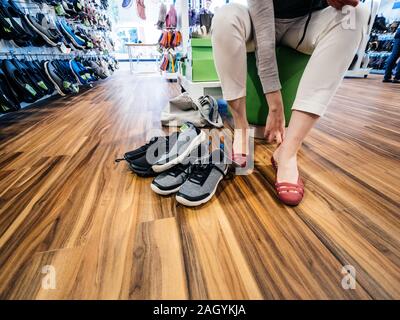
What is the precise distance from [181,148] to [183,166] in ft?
0.29

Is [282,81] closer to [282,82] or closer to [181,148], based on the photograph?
[282,82]

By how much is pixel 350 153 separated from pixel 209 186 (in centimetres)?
74

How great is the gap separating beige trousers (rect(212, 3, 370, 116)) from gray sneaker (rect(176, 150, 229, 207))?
29 centimetres

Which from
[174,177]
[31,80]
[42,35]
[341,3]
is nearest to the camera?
[341,3]

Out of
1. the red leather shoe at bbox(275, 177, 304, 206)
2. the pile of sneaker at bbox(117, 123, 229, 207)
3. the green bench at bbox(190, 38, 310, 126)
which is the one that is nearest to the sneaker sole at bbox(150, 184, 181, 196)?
the pile of sneaker at bbox(117, 123, 229, 207)

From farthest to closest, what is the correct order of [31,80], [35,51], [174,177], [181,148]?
[35,51]
[31,80]
[181,148]
[174,177]

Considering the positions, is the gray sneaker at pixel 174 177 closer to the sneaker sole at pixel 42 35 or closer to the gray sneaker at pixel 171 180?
the gray sneaker at pixel 171 180

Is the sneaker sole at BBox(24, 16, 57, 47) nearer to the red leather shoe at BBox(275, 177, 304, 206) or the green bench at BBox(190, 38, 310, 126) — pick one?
the green bench at BBox(190, 38, 310, 126)

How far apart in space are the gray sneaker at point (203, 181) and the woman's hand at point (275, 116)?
0.20 m

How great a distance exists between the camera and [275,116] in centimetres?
75

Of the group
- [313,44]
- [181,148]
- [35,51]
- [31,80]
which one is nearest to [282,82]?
[313,44]

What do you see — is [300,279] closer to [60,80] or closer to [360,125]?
[360,125]

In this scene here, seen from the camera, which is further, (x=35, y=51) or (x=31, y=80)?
(x=35, y=51)
